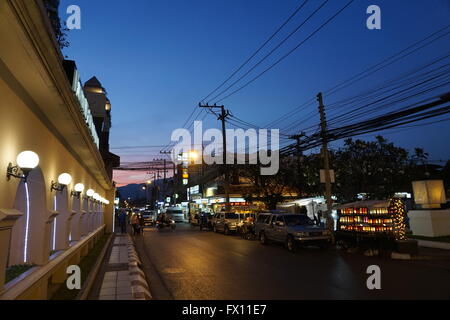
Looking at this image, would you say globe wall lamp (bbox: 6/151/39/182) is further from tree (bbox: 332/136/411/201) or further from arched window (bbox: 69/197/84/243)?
tree (bbox: 332/136/411/201)

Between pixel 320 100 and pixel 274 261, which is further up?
pixel 320 100

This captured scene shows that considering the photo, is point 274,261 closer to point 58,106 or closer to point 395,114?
point 395,114

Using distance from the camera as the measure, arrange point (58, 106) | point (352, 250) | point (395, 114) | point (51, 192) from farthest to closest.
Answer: point (352, 250)
point (395, 114)
point (51, 192)
point (58, 106)

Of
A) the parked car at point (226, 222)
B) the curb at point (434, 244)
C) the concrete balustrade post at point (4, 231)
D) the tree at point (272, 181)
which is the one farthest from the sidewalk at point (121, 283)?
the tree at point (272, 181)

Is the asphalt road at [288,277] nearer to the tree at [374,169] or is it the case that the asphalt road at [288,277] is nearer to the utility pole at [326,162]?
the utility pole at [326,162]

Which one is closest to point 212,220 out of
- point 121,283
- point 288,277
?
point 288,277

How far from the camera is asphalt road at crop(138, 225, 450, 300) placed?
7.96 m

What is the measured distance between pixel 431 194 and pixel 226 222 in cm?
1526

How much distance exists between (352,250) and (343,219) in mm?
1631

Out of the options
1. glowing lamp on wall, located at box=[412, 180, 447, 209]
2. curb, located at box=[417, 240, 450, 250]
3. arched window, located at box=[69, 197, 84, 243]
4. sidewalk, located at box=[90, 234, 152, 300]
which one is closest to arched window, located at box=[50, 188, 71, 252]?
sidewalk, located at box=[90, 234, 152, 300]

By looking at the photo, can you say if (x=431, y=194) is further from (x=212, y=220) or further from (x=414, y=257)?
(x=212, y=220)

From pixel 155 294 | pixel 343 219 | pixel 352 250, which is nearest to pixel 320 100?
pixel 343 219

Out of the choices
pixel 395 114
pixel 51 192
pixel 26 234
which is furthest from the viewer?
pixel 395 114

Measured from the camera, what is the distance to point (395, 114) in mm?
12297
